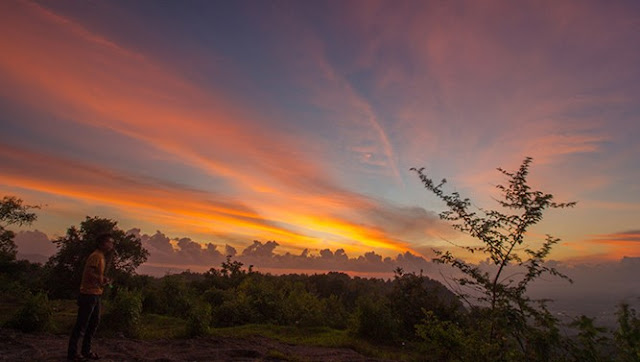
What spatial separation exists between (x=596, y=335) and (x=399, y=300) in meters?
20.4

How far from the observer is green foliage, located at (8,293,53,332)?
12.0 m

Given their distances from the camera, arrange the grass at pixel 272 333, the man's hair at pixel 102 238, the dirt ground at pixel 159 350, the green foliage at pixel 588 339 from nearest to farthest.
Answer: the green foliage at pixel 588 339 → the man's hair at pixel 102 238 → the dirt ground at pixel 159 350 → the grass at pixel 272 333

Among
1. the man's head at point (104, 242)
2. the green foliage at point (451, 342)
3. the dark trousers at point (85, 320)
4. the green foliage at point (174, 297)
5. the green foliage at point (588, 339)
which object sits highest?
the man's head at point (104, 242)

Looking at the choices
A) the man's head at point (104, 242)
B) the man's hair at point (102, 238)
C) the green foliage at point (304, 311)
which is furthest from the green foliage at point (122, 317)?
the green foliage at point (304, 311)

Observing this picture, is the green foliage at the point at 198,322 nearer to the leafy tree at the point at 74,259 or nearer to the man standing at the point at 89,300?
the man standing at the point at 89,300

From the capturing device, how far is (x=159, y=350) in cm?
1098

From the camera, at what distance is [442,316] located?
21.7m

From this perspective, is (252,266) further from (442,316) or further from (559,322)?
(559,322)

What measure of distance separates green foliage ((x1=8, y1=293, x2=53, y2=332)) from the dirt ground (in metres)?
0.85

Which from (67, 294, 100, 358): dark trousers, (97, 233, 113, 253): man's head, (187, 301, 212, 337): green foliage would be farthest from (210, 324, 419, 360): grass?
(97, 233, 113, 253): man's head

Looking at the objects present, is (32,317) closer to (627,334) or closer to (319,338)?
(319,338)

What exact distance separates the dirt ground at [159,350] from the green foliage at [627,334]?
350 inches

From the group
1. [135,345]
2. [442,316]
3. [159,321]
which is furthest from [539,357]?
[159,321]

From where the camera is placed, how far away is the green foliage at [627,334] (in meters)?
4.52
